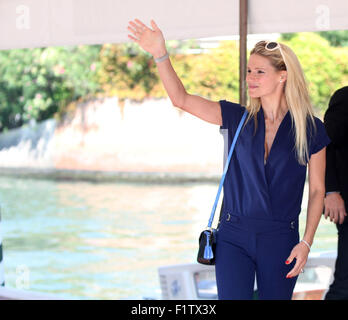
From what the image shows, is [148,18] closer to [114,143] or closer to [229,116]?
[229,116]

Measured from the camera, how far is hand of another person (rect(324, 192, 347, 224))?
2.81m

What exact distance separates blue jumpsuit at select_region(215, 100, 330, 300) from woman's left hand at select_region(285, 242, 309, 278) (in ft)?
0.06

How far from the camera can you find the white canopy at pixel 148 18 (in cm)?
302

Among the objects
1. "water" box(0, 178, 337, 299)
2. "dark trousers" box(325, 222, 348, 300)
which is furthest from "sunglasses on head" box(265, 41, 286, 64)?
"water" box(0, 178, 337, 299)

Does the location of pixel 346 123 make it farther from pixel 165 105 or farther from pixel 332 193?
pixel 165 105

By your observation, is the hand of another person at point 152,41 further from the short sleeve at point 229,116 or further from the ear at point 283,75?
the ear at point 283,75

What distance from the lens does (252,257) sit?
205 centimetres

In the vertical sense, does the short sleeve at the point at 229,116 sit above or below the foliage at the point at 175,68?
above

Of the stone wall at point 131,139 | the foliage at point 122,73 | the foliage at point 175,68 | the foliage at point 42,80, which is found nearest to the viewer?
the foliage at point 122,73

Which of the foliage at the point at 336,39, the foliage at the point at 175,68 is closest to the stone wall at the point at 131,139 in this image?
the foliage at the point at 175,68

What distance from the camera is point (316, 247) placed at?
16.8 meters

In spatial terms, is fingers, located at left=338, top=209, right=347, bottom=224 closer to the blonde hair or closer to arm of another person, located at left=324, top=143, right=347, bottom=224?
arm of another person, located at left=324, top=143, right=347, bottom=224

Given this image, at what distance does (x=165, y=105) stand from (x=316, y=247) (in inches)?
229
